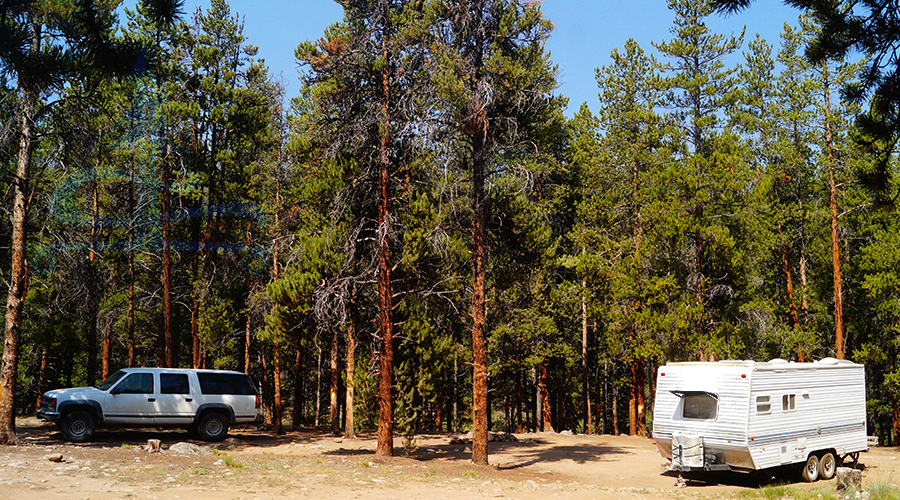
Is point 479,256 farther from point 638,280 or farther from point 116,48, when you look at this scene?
point 638,280

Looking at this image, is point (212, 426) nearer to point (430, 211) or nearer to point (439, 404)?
point (430, 211)

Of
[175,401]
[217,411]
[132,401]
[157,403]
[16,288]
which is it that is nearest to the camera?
[16,288]

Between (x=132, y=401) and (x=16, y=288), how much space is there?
157 inches

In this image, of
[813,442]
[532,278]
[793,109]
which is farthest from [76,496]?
[793,109]

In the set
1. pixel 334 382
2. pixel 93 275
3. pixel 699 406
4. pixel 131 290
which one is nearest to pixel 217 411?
pixel 334 382

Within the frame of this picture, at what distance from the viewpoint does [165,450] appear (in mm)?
15477

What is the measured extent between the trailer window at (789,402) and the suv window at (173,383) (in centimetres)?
1492

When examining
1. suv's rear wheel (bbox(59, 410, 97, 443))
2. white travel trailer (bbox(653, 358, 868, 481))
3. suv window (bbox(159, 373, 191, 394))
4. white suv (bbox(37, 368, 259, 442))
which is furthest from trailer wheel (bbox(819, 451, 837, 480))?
suv's rear wheel (bbox(59, 410, 97, 443))

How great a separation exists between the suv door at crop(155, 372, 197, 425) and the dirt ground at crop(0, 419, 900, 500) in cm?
67

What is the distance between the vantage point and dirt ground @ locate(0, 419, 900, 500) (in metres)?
11.1

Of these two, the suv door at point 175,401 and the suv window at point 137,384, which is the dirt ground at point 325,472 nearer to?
the suv door at point 175,401

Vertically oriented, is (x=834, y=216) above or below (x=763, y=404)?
above

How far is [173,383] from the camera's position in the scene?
1836 cm

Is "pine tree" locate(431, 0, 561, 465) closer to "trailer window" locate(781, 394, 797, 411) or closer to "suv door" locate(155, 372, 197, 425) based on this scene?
"trailer window" locate(781, 394, 797, 411)
